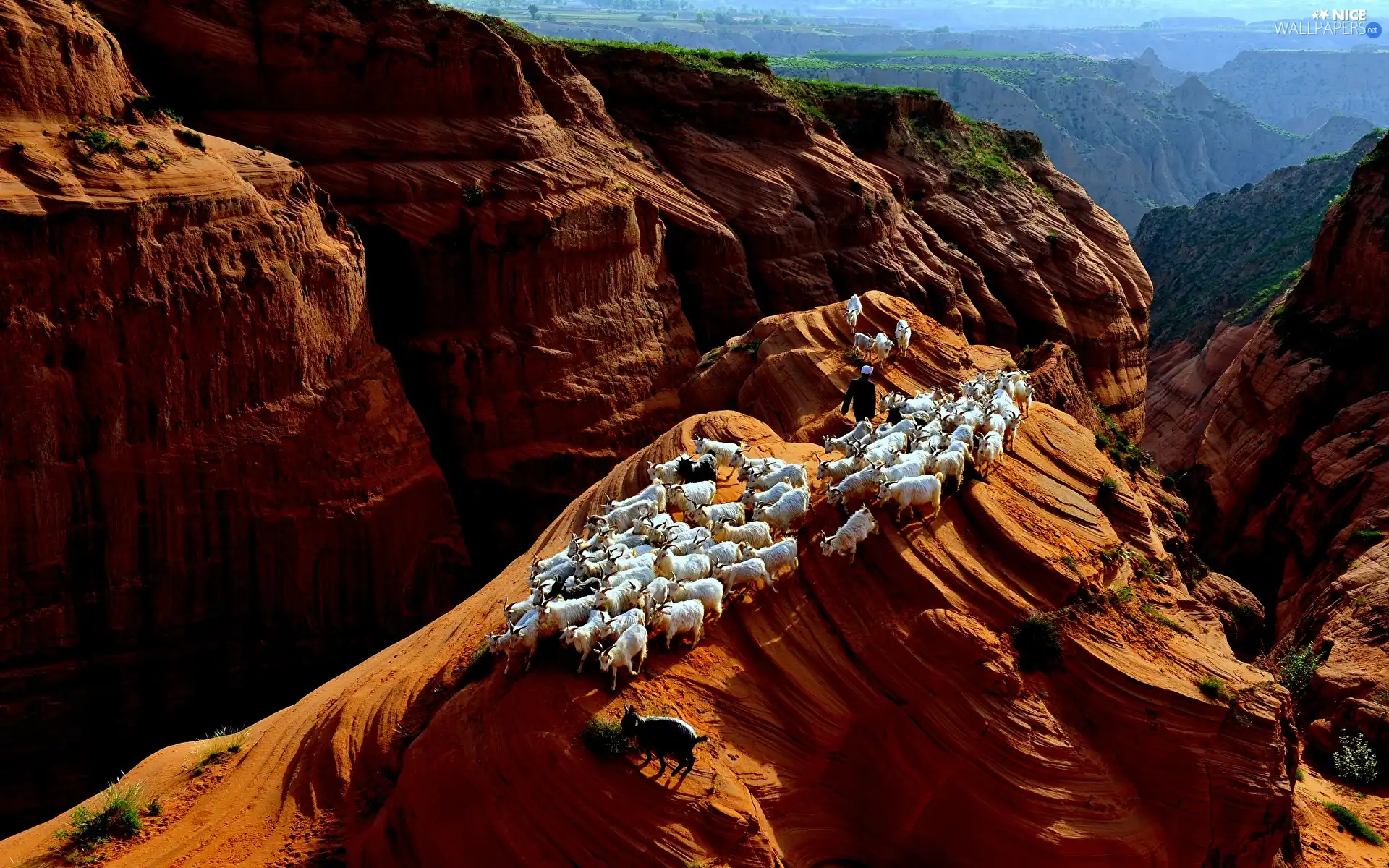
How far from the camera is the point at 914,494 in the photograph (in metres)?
16.1

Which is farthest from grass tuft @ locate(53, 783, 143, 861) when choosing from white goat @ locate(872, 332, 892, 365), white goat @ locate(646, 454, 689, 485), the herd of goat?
white goat @ locate(872, 332, 892, 365)

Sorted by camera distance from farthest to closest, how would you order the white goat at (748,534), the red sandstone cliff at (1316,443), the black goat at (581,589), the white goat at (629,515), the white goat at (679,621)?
the red sandstone cliff at (1316,443) → the white goat at (629,515) → the white goat at (748,534) → the black goat at (581,589) → the white goat at (679,621)

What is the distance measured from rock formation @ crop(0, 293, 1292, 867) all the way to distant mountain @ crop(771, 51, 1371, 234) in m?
132

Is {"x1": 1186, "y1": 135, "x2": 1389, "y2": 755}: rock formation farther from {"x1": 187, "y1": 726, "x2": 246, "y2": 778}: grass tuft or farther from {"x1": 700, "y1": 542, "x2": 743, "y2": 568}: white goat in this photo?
{"x1": 187, "y1": 726, "x2": 246, "y2": 778}: grass tuft

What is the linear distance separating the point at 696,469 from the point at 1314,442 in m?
28.7

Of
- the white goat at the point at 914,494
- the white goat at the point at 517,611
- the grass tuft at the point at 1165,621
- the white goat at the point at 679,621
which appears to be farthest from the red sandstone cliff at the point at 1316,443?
the white goat at the point at 517,611

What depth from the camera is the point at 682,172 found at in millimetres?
43875

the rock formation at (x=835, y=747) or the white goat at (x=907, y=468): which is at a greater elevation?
the white goat at (x=907, y=468)

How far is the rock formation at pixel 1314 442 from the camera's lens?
30.1 m

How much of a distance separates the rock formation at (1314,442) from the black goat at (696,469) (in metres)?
16.9

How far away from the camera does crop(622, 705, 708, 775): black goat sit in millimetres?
12078

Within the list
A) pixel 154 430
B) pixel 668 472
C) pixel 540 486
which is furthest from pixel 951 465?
pixel 540 486

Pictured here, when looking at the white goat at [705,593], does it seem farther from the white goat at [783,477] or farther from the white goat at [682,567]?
the white goat at [783,477]

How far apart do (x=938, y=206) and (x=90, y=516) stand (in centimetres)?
4259
